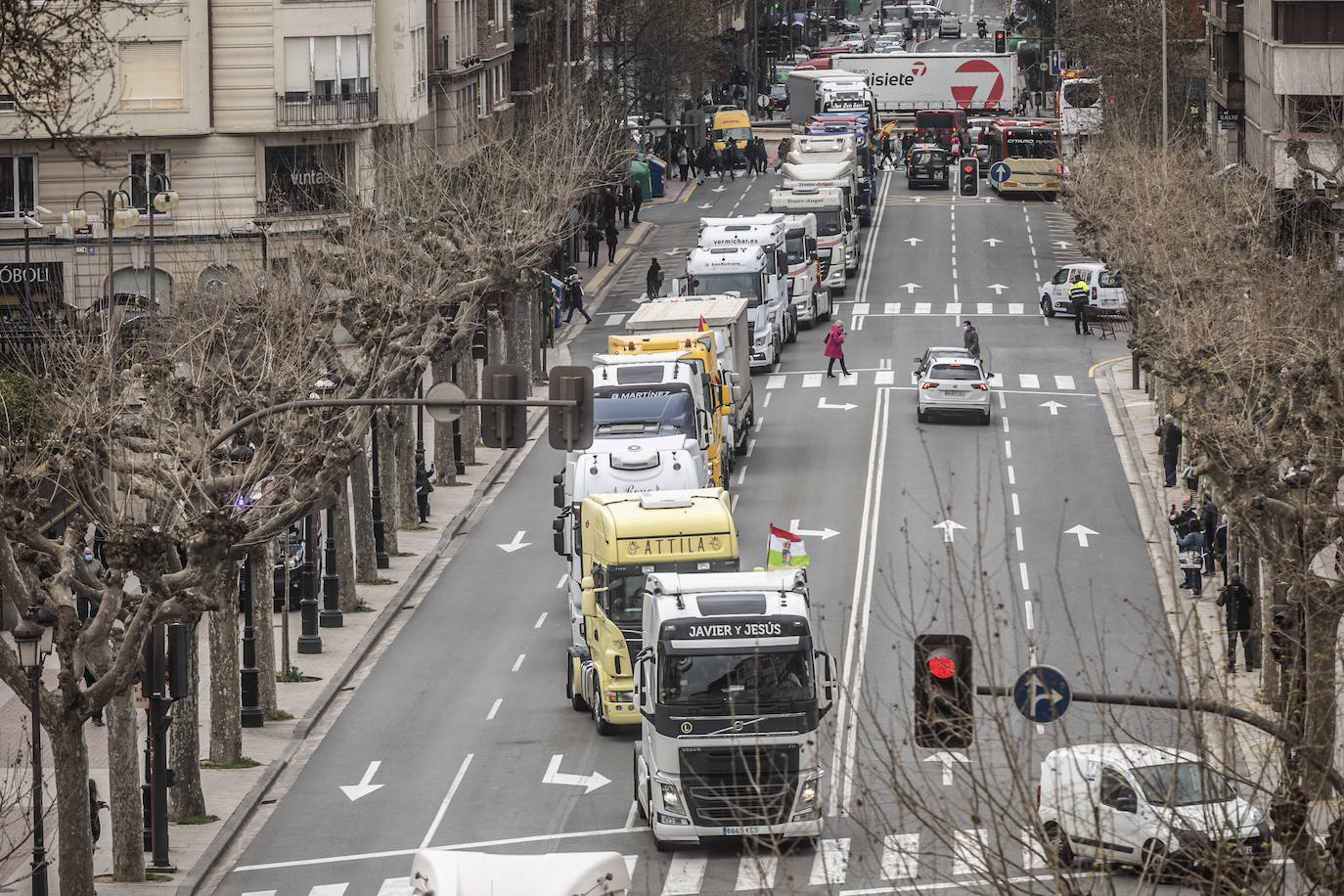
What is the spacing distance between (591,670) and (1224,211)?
27.6 meters

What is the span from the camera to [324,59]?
71.2 meters

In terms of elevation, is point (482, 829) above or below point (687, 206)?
below

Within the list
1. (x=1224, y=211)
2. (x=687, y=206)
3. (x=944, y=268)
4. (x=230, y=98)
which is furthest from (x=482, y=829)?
(x=687, y=206)

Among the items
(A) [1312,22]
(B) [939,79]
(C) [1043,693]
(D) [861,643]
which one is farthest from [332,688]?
(B) [939,79]

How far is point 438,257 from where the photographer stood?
51.6 meters

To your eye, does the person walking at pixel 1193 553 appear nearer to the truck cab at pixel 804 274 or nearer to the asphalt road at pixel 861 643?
the asphalt road at pixel 861 643

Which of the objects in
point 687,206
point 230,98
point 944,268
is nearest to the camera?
point 230,98

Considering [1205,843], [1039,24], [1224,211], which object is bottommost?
[1205,843]

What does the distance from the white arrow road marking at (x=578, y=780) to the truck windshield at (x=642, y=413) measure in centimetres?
1068

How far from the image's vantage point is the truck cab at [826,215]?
7788 centimetres

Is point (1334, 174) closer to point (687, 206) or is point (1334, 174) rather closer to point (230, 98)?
point (230, 98)

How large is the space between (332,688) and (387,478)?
957 cm

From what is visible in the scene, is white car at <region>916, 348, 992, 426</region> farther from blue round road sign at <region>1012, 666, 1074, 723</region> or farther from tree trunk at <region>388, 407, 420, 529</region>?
blue round road sign at <region>1012, 666, 1074, 723</region>

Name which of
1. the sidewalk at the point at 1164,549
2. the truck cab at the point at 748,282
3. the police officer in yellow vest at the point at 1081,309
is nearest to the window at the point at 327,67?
the truck cab at the point at 748,282
